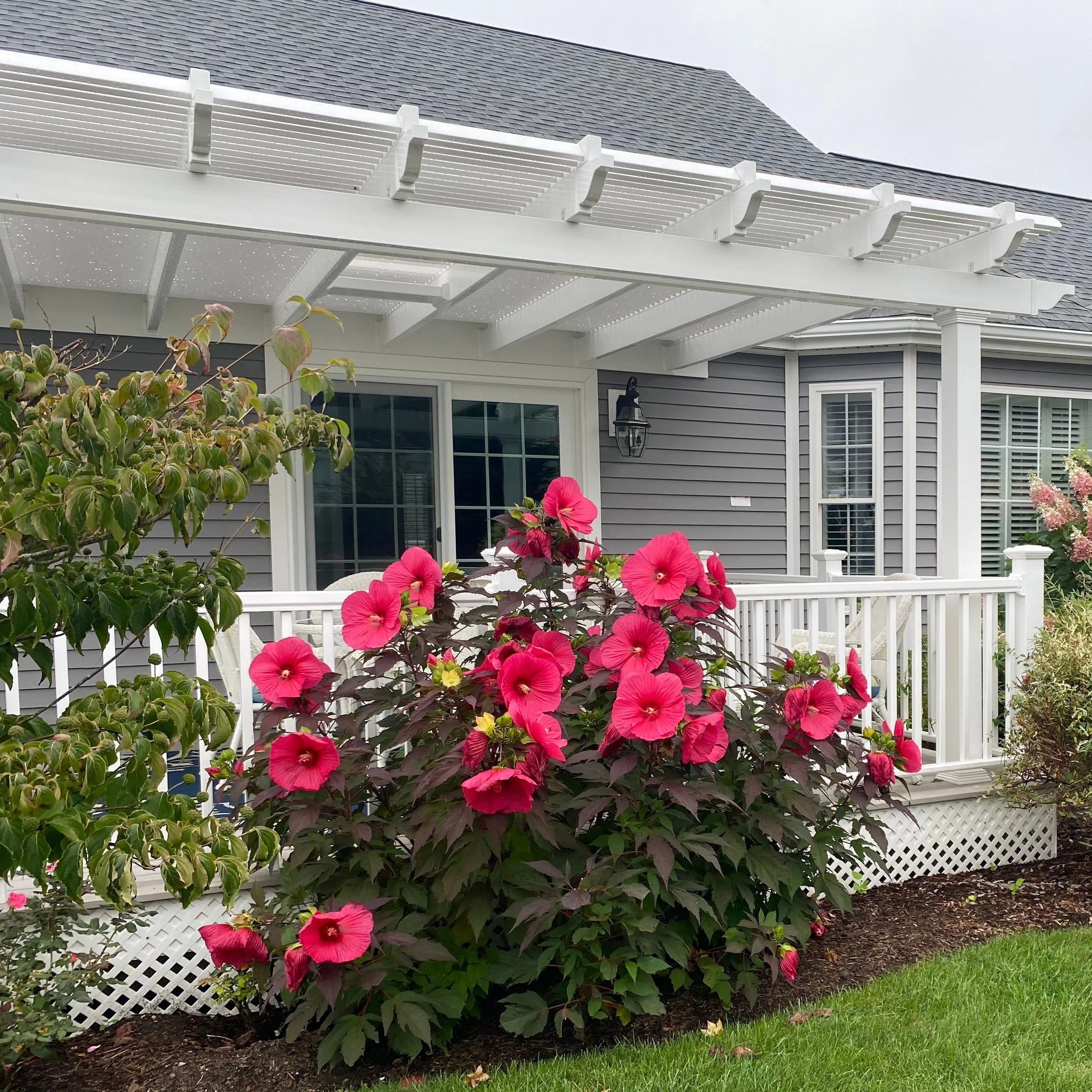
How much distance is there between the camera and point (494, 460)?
670 cm

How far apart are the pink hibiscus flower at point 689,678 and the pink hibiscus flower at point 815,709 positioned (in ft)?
0.68

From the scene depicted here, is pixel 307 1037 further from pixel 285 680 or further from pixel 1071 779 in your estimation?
pixel 1071 779

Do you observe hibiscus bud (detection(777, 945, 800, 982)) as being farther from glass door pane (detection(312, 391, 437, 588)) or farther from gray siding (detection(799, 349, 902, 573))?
gray siding (detection(799, 349, 902, 573))

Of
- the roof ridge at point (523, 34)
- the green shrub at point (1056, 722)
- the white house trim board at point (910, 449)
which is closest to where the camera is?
the green shrub at point (1056, 722)

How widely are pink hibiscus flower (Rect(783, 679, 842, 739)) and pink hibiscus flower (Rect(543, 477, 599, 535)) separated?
749 mm

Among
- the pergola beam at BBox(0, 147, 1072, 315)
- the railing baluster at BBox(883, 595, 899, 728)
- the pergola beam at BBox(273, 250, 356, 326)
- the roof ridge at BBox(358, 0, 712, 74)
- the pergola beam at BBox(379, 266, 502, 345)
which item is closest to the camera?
the pergola beam at BBox(0, 147, 1072, 315)

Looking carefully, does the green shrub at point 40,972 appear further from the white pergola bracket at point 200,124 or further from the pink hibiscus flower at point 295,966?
the white pergola bracket at point 200,124

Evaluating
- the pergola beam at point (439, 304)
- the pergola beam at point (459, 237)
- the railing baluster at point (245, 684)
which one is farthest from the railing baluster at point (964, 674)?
the railing baluster at point (245, 684)

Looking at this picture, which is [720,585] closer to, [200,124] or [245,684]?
[245,684]

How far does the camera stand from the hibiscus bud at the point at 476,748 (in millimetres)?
2445

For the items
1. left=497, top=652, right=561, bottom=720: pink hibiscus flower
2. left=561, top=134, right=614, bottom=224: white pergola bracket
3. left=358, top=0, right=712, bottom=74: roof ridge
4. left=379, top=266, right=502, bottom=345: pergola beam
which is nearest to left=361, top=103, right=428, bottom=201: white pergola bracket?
left=561, top=134, right=614, bottom=224: white pergola bracket

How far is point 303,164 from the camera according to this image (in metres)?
3.88

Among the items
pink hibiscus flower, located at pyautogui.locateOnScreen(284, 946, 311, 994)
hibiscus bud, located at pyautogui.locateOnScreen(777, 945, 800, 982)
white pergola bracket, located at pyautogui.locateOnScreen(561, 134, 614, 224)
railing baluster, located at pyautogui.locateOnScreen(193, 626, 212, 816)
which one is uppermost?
white pergola bracket, located at pyautogui.locateOnScreen(561, 134, 614, 224)

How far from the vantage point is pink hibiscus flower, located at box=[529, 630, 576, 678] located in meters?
2.71
